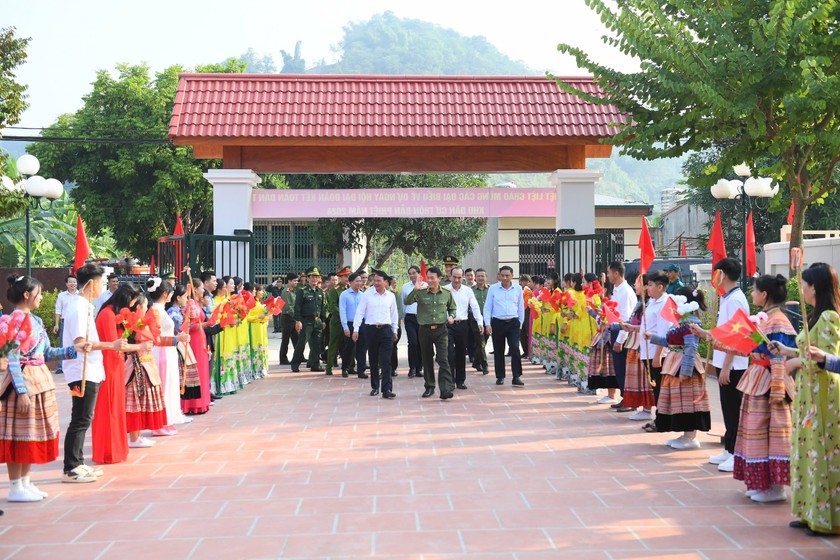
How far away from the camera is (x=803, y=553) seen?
5176 mm

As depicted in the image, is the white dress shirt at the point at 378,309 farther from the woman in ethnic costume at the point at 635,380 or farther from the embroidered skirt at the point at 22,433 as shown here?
the embroidered skirt at the point at 22,433

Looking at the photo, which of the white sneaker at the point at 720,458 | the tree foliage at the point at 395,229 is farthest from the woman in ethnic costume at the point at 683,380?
the tree foliage at the point at 395,229

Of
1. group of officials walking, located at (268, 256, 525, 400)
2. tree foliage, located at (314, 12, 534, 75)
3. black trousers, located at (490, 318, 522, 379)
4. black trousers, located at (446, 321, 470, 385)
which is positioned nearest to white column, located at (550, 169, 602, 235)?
group of officials walking, located at (268, 256, 525, 400)

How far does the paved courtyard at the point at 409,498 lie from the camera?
17.7ft

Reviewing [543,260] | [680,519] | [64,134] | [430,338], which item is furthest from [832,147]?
[64,134]

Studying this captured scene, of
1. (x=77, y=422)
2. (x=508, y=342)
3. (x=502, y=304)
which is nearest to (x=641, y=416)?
(x=508, y=342)

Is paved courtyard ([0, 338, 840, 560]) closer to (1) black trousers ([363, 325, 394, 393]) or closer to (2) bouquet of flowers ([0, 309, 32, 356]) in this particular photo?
(2) bouquet of flowers ([0, 309, 32, 356])

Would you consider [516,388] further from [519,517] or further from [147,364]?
[519,517]

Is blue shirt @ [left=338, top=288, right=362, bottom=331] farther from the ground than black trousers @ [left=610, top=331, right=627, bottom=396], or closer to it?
farther from the ground

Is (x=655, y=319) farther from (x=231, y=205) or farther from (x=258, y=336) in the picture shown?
(x=231, y=205)

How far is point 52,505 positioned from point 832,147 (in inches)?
367

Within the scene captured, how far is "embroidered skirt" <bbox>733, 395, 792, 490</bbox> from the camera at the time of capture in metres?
6.20

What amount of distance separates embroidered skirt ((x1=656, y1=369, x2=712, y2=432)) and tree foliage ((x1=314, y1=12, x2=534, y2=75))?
144 m

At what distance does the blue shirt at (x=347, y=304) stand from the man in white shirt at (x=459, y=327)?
1.75 metres
